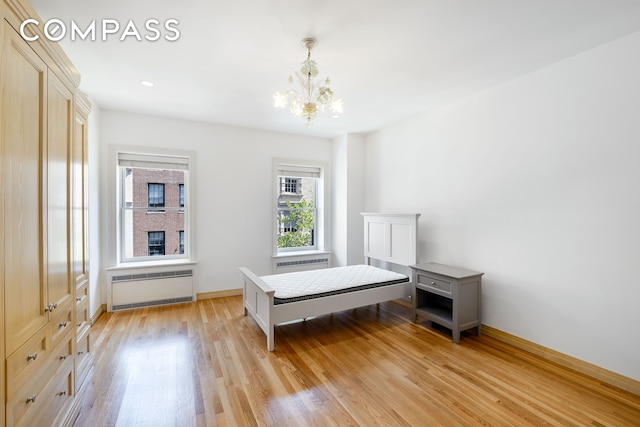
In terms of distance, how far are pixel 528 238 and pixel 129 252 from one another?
16.1 ft

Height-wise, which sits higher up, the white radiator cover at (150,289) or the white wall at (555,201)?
the white wall at (555,201)

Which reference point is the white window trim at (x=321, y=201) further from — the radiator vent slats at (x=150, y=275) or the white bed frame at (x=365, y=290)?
the radiator vent slats at (x=150, y=275)

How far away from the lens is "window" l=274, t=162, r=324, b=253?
4887mm

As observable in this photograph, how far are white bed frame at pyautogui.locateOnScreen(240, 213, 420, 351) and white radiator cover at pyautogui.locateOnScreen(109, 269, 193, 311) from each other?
1118 millimetres

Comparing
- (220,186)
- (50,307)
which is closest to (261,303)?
(50,307)

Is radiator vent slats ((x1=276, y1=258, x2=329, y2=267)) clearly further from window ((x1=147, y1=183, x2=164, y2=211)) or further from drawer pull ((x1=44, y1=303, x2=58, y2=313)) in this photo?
drawer pull ((x1=44, y1=303, x2=58, y2=313))

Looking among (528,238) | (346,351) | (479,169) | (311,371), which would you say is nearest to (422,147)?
(479,169)

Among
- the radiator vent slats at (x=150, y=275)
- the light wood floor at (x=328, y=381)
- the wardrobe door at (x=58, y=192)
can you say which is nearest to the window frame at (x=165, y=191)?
the radiator vent slats at (x=150, y=275)

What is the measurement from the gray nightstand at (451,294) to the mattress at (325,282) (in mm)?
355

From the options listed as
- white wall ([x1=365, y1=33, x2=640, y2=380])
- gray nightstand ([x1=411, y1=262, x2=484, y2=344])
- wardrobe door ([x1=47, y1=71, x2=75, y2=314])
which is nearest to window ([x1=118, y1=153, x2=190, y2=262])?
wardrobe door ([x1=47, y1=71, x2=75, y2=314])

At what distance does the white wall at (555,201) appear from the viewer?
217 centimetres

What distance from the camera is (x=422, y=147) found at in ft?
12.7

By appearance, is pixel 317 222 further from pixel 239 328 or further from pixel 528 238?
pixel 528 238

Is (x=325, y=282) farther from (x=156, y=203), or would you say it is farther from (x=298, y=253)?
(x=156, y=203)
